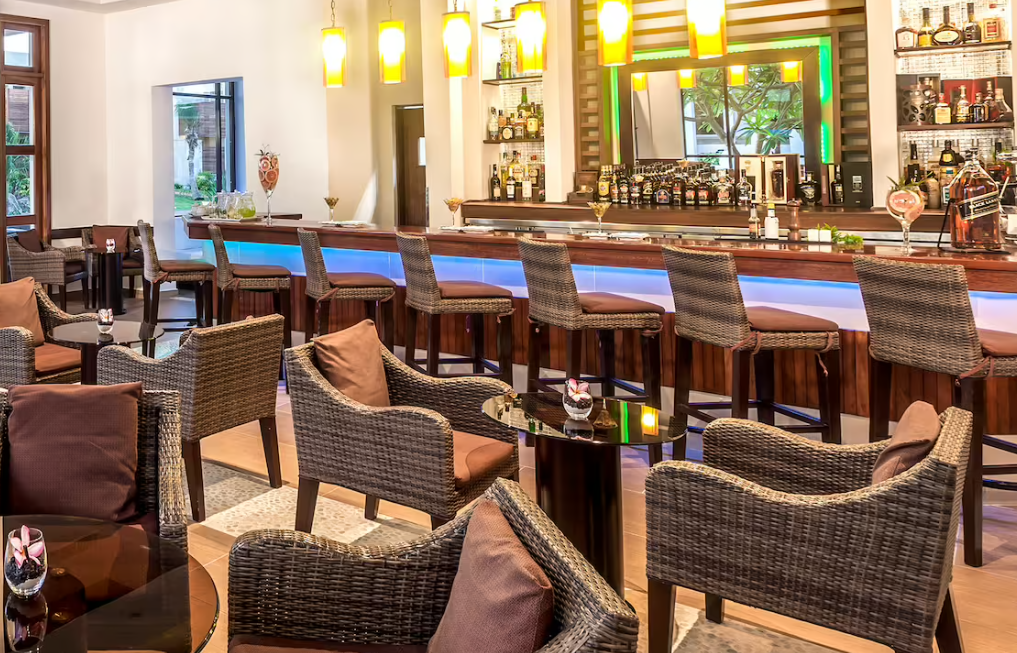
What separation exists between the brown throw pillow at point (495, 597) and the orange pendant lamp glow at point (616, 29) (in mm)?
4484

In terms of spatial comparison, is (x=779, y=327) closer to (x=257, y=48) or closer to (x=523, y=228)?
(x=523, y=228)

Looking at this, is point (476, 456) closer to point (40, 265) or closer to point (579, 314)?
point (579, 314)

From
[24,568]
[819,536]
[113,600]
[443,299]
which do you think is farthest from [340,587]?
[443,299]

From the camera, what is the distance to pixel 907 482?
206 cm

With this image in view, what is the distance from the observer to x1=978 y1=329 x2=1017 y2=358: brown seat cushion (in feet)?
10.8

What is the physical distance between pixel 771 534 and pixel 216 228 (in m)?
5.06

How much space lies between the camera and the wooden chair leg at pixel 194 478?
384 centimetres

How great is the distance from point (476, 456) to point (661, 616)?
894 millimetres

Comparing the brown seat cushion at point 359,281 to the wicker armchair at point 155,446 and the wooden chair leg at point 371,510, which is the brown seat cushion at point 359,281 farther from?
the wicker armchair at point 155,446

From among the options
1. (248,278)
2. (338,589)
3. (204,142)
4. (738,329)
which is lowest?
(338,589)

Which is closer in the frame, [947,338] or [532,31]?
[947,338]

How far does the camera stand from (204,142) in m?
13.2

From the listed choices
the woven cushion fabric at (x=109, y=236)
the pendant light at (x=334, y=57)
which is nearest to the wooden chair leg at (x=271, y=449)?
the pendant light at (x=334, y=57)

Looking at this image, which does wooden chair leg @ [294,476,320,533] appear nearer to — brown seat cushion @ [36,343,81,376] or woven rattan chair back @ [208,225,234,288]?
brown seat cushion @ [36,343,81,376]
